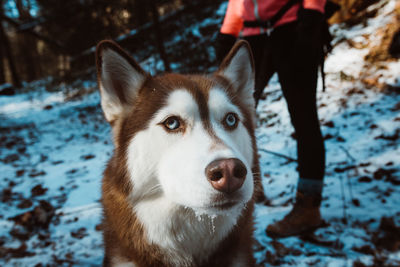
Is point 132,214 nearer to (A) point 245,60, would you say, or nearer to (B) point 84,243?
(A) point 245,60

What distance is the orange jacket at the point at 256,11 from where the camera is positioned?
83.6 inches

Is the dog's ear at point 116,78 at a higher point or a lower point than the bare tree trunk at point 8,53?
lower

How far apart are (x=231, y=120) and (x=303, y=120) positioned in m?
0.98

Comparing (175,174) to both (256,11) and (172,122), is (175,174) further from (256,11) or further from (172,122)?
(256,11)

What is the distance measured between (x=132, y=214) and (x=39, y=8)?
1369 centimetres

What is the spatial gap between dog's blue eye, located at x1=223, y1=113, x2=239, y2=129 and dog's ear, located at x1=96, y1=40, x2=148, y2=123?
597mm

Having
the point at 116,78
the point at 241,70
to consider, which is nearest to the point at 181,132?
the point at 116,78

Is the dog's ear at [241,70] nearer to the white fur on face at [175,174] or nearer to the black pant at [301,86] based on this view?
the white fur on face at [175,174]

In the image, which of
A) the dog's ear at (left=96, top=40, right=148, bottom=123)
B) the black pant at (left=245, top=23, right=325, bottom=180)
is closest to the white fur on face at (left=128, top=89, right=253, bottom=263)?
the dog's ear at (left=96, top=40, right=148, bottom=123)

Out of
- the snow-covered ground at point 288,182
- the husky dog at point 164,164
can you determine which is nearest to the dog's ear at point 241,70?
the husky dog at point 164,164

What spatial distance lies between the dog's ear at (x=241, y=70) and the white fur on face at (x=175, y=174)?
0.37 meters

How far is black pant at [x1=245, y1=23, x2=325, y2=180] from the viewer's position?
6.93 feet

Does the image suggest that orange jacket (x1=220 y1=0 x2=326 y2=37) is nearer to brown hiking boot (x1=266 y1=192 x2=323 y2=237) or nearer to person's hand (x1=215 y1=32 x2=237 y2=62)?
person's hand (x1=215 y1=32 x2=237 y2=62)

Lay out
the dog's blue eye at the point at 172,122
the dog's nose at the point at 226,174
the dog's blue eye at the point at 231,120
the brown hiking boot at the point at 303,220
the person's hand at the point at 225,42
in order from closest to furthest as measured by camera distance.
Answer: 1. the dog's nose at the point at 226,174
2. the dog's blue eye at the point at 172,122
3. the dog's blue eye at the point at 231,120
4. the brown hiking boot at the point at 303,220
5. the person's hand at the point at 225,42
